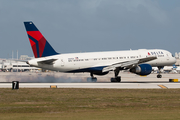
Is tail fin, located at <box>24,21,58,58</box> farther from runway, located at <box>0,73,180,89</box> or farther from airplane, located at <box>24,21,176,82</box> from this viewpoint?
runway, located at <box>0,73,180,89</box>

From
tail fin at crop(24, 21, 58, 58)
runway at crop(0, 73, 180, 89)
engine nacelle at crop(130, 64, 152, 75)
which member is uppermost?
tail fin at crop(24, 21, 58, 58)

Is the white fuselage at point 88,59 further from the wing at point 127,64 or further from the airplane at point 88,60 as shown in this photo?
the wing at point 127,64

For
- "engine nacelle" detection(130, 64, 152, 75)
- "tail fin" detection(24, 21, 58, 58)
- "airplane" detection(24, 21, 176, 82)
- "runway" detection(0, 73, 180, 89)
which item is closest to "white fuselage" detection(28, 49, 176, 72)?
"airplane" detection(24, 21, 176, 82)

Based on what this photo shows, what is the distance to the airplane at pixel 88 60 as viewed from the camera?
46.0 meters

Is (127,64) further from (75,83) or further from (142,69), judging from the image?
(75,83)

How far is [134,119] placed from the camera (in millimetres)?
15375

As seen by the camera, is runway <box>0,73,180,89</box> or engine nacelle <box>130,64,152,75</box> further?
engine nacelle <box>130,64,152,75</box>

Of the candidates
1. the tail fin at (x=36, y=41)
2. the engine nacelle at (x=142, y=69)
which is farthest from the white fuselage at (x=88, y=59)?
the engine nacelle at (x=142, y=69)

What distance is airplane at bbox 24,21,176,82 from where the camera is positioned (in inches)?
1812

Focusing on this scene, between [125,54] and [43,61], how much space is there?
14241 mm

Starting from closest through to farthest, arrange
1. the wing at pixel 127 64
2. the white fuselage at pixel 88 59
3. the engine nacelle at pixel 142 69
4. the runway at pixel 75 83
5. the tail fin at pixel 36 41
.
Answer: the runway at pixel 75 83, the engine nacelle at pixel 142 69, the wing at pixel 127 64, the tail fin at pixel 36 41, the white fuselage at pixel 88 59

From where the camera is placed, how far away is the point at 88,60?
4816cm

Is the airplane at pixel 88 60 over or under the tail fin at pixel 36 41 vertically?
under

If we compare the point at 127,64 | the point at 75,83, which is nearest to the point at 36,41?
the point at 75,83
